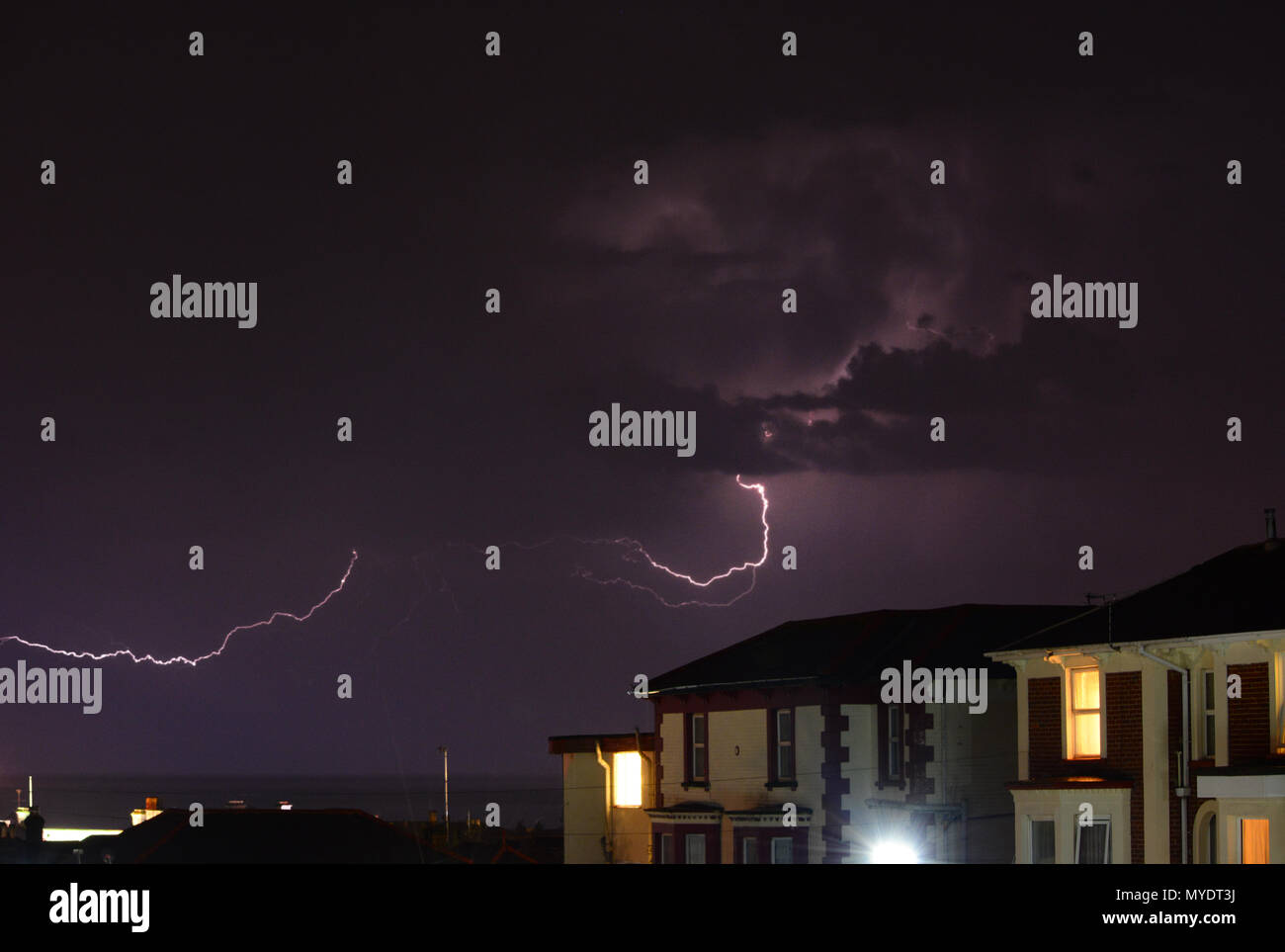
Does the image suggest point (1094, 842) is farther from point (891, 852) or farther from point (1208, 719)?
point (891, 852)

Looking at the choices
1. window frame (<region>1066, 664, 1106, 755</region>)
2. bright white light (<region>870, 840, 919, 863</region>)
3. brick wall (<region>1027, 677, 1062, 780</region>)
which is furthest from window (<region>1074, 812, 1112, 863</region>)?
bright white light (<region>870, 840, 919, 863</region>)

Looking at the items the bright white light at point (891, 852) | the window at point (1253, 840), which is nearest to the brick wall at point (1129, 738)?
the window at point (1253, 840)

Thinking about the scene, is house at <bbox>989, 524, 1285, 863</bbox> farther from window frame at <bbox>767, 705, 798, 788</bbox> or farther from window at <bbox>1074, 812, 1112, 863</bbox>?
window frame at <bbox>767, 705, 798, 788</bbox>

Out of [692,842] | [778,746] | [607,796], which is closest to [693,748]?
[692,842]

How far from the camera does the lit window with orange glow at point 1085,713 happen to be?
37812 millimetres

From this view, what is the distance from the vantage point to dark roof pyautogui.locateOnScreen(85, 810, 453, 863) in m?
65.8

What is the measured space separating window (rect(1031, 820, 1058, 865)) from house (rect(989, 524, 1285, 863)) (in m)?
0.03

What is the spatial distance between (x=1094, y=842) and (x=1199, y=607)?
5511mm

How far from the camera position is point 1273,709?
32.7 m

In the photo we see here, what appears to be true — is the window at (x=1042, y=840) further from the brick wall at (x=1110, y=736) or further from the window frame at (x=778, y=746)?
the window frame at (x=778, y=746)
